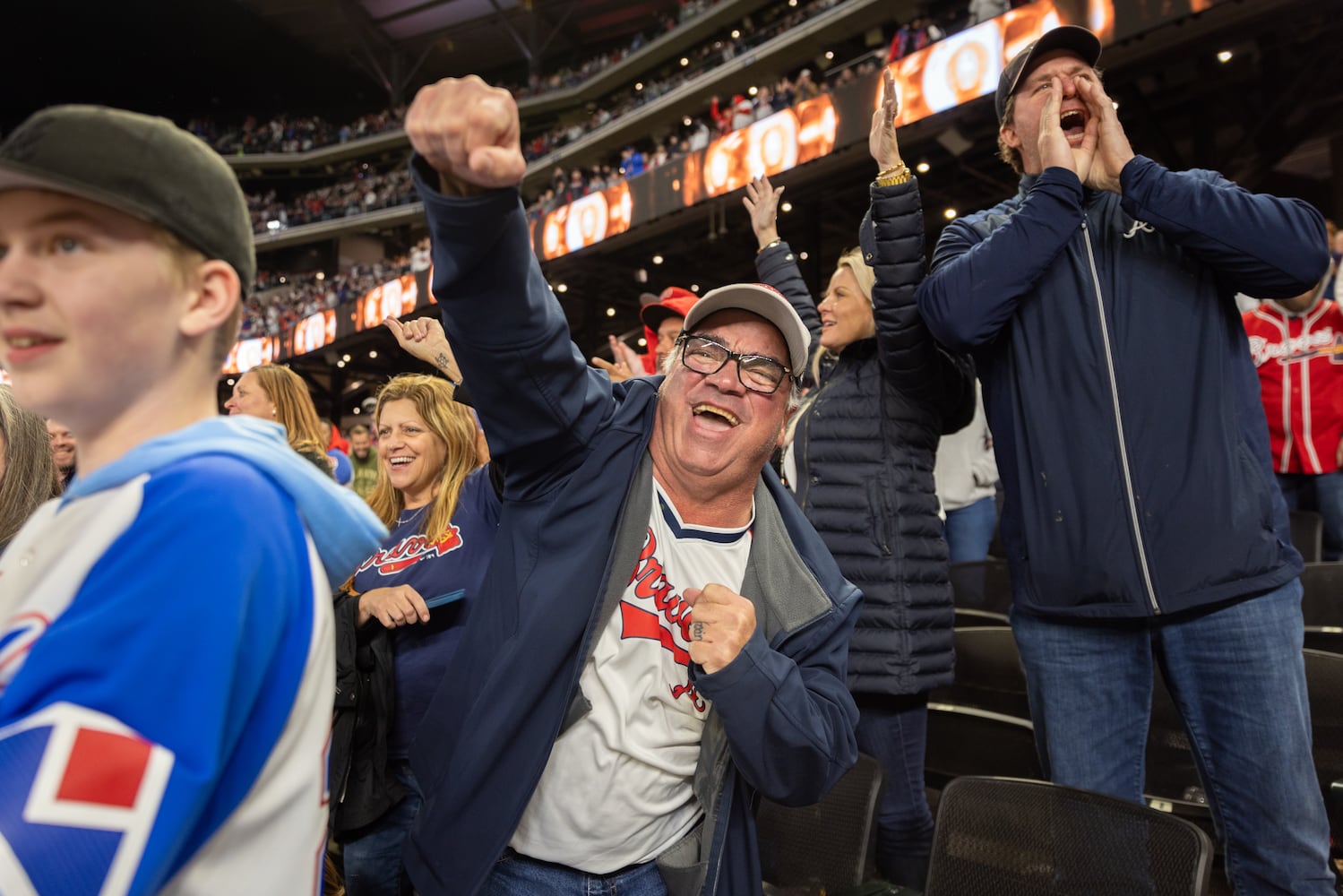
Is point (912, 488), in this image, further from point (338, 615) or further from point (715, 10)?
point (715, 10)

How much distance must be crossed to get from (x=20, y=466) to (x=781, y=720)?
1.87 m

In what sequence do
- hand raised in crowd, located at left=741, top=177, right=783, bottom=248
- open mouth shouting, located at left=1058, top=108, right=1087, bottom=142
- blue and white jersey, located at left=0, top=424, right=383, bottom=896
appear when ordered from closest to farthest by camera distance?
1. blue and white jersey, located at left=0, top=424, right=383, bottom=896
2. open mouth shouting, located at left=1058, top=108, right=1087, bottom=142
3. hand raised in crowd, located at left=741, top=177, right=783, bottom=248

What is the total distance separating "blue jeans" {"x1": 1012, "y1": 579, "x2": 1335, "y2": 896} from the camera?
1.46 meters

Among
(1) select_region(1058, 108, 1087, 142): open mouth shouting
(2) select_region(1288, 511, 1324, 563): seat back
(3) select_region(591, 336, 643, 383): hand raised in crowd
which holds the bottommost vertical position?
(2) select_region(1288, 511, 1324, 563): seat back

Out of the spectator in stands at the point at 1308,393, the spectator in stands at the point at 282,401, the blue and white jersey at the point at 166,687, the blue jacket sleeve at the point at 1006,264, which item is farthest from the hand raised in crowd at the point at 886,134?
the spectator in stands at the point at 1308,393

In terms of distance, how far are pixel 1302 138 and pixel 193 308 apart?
39.3 ft

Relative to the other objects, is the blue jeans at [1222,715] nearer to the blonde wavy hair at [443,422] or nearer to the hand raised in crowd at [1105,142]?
the hand raised in crowd at [1105,142]

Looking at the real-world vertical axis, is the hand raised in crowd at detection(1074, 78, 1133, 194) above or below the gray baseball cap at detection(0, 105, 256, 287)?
above

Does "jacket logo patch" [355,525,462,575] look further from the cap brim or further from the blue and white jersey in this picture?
the blue and white jersey

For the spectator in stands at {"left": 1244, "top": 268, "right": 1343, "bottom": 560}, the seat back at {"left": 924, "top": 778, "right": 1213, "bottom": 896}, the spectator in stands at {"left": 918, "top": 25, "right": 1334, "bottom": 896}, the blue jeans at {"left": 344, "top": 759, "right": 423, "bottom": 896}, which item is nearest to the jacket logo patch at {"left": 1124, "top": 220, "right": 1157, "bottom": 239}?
the spectator in stands at {"left": 918, "top": 25, "right": 1334, "bottom": 896}

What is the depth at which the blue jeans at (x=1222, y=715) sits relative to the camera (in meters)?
1.46

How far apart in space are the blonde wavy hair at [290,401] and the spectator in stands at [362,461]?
1804mm

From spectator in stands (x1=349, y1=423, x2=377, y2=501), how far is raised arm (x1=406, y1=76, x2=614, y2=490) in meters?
3.83

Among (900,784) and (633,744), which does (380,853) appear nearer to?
(633,744)
